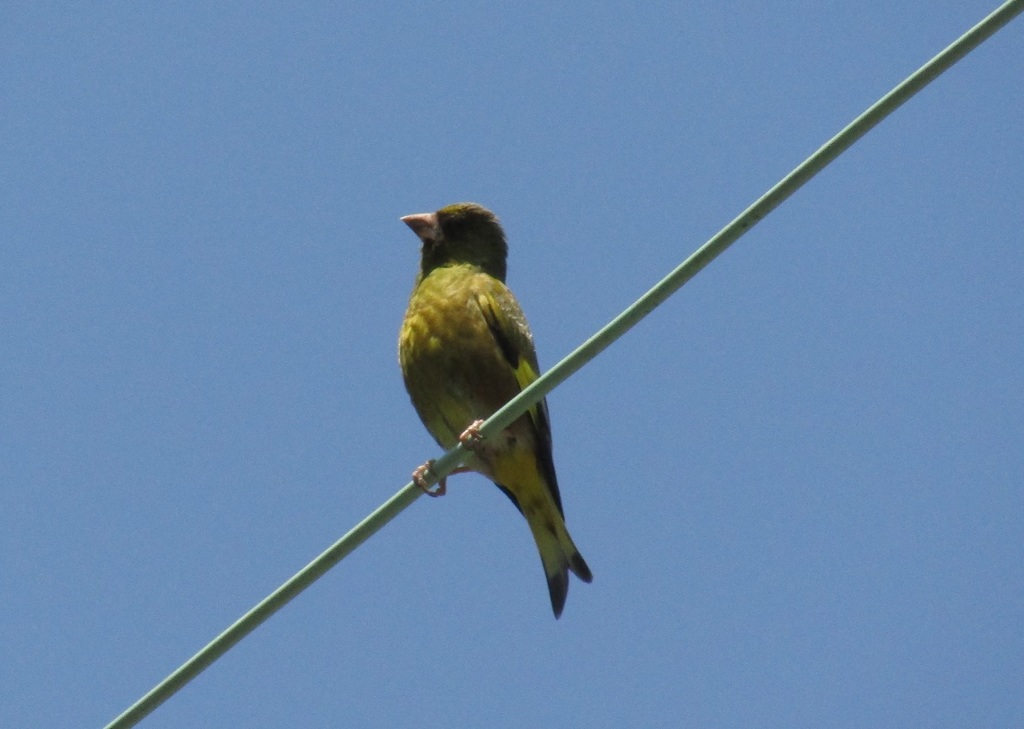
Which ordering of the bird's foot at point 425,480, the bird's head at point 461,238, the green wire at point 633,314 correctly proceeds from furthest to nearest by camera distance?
1. the bird's head at point 461,238
2. the bird's foot at point 425,480
3. the green wire at point 633,314

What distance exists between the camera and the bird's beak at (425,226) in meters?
8.52

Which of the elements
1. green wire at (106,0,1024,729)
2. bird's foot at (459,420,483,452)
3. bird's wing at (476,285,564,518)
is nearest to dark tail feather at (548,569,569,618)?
bird's wing at (476,285,564,518)

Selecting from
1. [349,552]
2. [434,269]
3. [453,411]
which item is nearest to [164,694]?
[349,552]

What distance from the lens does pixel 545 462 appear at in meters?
7.32

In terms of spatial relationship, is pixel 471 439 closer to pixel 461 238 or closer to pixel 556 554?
pixel 556 554

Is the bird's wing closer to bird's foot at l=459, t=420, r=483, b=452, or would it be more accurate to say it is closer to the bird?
the bird

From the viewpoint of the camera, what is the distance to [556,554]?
7.52 meters

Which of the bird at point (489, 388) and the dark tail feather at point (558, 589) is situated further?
the dark tail feather at point (558, 589)

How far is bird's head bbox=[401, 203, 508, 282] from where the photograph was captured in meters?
8.42

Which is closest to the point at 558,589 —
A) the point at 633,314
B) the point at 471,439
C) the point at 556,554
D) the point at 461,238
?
the point at 556,554

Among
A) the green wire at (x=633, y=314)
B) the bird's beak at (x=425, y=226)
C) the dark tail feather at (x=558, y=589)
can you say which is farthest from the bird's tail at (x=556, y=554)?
the green wire at (x=633, y=314)

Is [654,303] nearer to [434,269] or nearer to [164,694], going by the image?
[164,694]

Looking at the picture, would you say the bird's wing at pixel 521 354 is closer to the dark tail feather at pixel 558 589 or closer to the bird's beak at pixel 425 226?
the dark tail feather at pixel 558 589

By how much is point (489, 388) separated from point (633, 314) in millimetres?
2658
